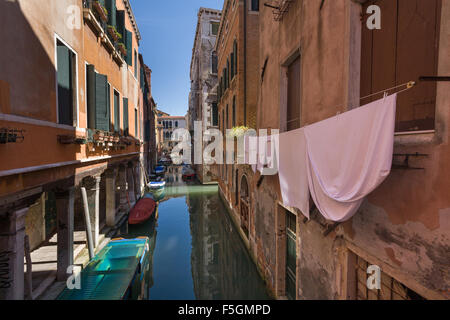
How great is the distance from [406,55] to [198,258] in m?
9.46

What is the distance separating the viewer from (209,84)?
23766mm

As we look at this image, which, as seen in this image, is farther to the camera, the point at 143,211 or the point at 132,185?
the point at 132,185

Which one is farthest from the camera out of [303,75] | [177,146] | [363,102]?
[177,146]

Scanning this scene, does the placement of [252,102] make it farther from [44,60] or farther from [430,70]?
[430,70]

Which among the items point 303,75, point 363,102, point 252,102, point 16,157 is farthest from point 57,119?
point 252,102

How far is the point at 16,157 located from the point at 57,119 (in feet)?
5.70

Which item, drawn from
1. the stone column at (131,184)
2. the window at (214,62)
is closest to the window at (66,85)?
the stone column at (131,184)

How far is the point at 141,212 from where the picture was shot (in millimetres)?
12039

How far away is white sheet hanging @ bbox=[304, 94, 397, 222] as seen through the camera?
202cm

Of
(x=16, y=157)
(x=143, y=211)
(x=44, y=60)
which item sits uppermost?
(x=44, y=60)

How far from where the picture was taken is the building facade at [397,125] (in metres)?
1.91

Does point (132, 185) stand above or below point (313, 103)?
below

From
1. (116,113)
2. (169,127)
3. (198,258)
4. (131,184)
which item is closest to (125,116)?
(116,113)
